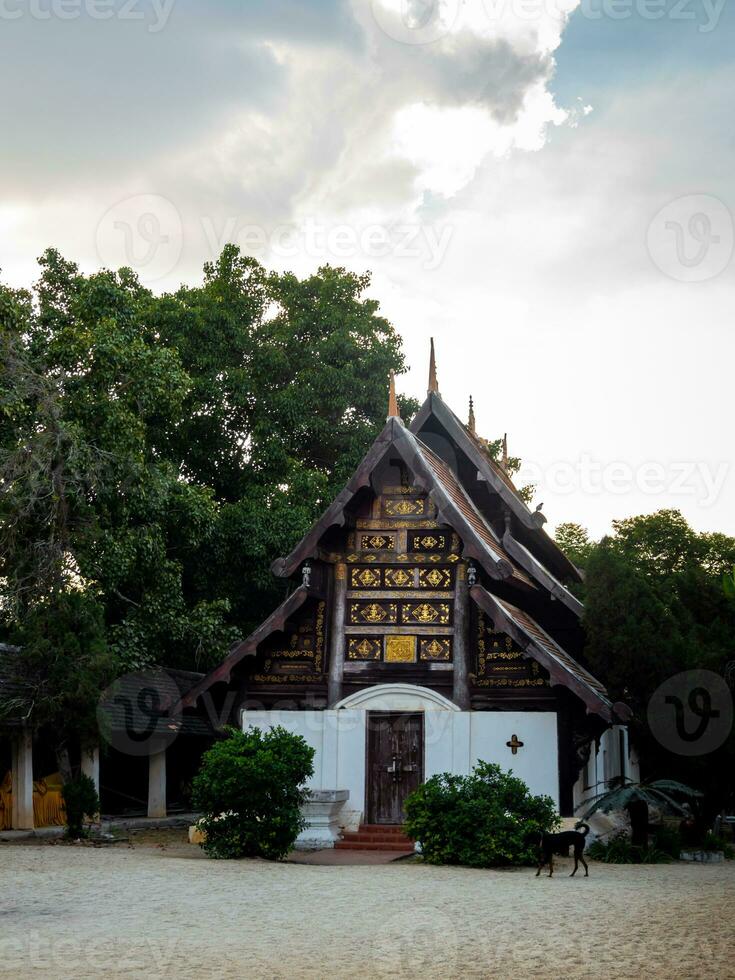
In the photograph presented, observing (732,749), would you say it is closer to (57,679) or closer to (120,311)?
(57,679)

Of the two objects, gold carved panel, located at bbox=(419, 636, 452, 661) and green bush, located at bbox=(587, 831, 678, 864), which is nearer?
green bush, located at bbox=(587, 831, 678, 864)

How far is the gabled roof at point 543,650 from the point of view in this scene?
1708 cm

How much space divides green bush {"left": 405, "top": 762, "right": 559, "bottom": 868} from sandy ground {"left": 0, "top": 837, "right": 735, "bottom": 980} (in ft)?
2.47

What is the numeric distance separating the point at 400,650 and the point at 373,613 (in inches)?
29.6

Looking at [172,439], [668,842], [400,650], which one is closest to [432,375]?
[400,650]

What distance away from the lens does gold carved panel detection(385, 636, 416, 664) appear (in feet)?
63.0

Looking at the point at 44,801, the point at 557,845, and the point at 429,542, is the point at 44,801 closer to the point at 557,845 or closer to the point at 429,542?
the point at 429,542

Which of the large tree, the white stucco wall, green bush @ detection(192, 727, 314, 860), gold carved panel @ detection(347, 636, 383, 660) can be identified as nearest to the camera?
green bush @ detection(192, 727, 314, 860)

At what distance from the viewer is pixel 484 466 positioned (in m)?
22.7

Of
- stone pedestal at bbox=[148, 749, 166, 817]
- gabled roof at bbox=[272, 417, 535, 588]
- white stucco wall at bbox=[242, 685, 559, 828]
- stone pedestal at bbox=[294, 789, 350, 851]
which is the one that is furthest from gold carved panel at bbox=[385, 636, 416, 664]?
stone pedestal at bbox=[148, 749, 166, 817]

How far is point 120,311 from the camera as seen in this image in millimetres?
26109

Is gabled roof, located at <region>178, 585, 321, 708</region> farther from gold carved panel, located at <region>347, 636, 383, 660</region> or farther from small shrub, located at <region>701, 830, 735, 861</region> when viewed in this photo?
small shrub, located at <region>701, 830, 735, 861</region>

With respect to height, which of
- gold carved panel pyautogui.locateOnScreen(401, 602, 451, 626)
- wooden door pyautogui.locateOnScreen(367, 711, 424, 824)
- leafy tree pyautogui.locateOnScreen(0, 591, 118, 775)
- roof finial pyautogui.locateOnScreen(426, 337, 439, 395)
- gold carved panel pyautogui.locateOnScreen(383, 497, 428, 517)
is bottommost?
wooden door pyautogui.locateOnScreen(367, 711, 424, 824)

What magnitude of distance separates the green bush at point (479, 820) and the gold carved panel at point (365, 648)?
3343mm
